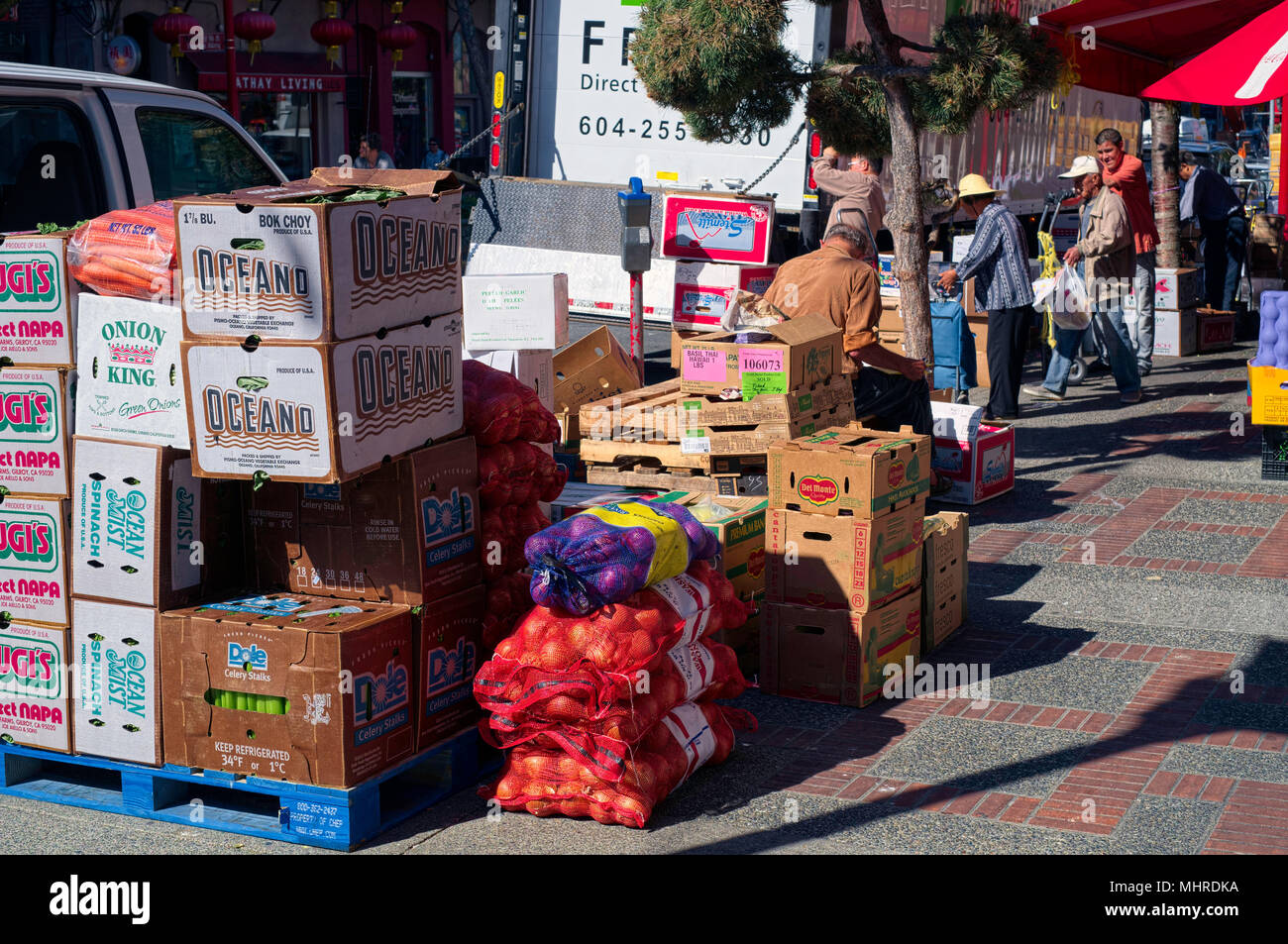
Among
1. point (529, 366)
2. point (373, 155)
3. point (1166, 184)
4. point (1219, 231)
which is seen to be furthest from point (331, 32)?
point (529, 366)

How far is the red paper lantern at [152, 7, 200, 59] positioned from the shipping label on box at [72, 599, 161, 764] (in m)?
19.5

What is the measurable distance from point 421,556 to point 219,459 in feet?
2.57

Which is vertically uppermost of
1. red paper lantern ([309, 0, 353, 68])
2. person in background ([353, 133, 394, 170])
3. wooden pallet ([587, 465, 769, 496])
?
red paper lantern ([309, 0, 353, 68])

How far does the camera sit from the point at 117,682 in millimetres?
5430

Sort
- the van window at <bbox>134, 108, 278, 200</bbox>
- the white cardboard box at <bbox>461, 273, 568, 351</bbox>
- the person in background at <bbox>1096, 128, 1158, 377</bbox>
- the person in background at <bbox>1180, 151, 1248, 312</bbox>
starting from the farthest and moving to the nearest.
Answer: the person in background at <bbox>1180, 151, 1248, 312</bbox> < the person in background at <bbox>1096, 128, 1158, 377</bbox> < the white cardboard box at <bbox>461, 273, 568, 351</bbox> < the van window at <bbox>134, 108, 278, 200</bbox>

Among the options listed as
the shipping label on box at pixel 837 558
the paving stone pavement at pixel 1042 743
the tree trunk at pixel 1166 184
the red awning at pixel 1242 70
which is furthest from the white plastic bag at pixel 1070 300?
the shipping label on box at pixel 837 558

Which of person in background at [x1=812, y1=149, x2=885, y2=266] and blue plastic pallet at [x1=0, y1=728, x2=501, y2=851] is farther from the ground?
person in background at [x1=812, y1=149, x2=885, y2=266]

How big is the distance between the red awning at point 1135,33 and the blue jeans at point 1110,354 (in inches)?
108

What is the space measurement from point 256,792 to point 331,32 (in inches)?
890

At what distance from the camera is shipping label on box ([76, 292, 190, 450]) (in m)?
5.25

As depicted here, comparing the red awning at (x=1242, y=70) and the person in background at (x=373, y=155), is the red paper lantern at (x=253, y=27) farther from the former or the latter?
the red awning at (x=1242, y=70)

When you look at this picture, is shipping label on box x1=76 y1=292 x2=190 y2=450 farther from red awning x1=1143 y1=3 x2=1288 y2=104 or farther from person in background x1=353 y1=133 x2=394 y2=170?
person in background x1=353 y1=133 x2=394 y2=170

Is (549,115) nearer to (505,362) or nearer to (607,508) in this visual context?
(505,362)

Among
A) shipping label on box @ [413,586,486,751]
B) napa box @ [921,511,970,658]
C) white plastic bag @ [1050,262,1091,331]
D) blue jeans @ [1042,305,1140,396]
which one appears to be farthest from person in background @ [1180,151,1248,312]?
shipping label on box @ [413,586,486,751]
